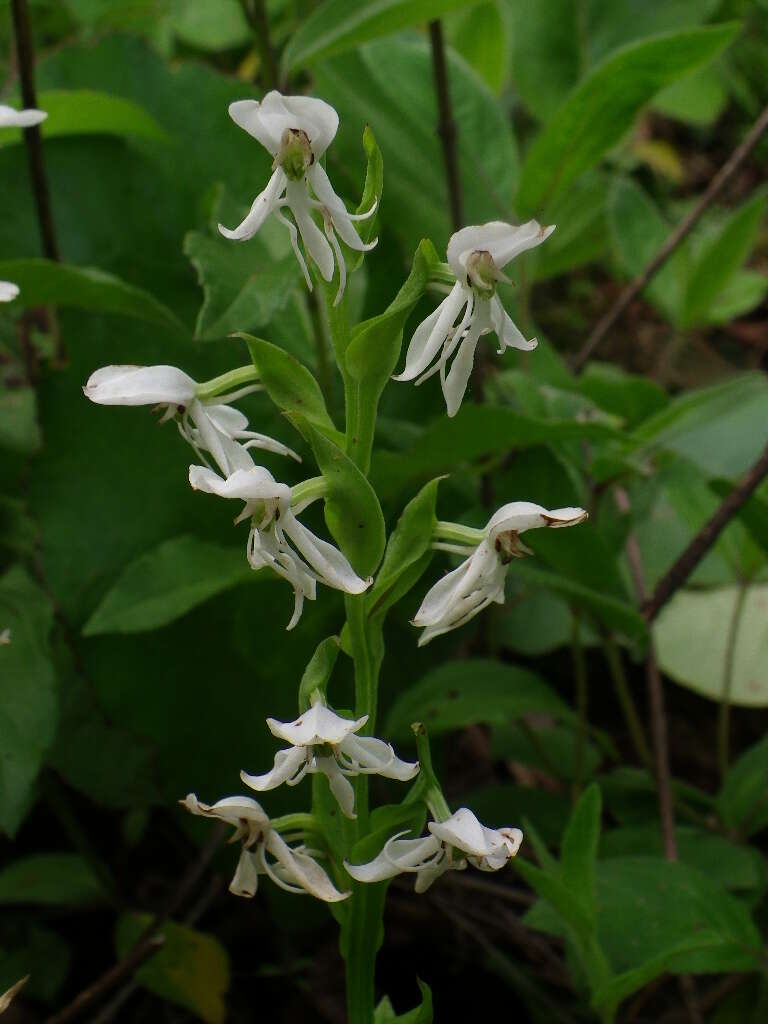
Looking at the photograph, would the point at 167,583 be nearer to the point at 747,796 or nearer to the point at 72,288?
the point at 72,288

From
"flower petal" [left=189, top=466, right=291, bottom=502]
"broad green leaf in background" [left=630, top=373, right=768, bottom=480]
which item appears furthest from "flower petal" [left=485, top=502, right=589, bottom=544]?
"broad green leaf in background" [left=630, top=373, right=768, bottom=480]

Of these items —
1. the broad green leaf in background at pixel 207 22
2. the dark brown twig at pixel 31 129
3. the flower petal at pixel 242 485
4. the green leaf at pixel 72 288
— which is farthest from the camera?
the broad green leaf in background at pixel 207 22

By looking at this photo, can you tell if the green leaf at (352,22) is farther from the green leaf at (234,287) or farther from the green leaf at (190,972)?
the green leaf at (190,972)

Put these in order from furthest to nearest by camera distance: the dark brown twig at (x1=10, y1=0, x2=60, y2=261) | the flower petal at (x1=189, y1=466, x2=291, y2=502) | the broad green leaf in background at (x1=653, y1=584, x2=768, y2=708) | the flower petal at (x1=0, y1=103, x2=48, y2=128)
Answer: the broad green leaf in background at (x1=653, y1=584, x2=768, y2=708)
the dark brown twig at (x1=10, y1=0, x2=60, y2=261)
the flower petal at (x1=0, y1=103, x2=48, y2=128)
the flower petal at (x1=189, y1=466, x2=291, y2=502)

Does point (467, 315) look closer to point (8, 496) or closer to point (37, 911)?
point (8, 496)

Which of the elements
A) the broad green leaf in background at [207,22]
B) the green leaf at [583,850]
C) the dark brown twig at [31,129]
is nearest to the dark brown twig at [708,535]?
the green leaf at [583,850]

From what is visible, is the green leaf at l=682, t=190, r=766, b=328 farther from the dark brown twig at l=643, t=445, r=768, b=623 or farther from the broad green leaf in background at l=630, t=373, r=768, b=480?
the dark brown twig at l=643, t=445, r=768, b=623

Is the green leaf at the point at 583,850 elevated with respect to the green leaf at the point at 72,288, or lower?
lower
